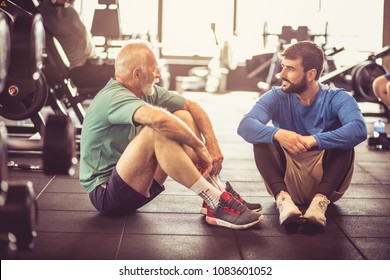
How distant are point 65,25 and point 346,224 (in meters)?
2.40

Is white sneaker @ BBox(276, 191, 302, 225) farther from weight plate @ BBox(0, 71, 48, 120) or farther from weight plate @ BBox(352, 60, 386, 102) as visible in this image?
weight plate @ BBox(352, 60, 386, 102)

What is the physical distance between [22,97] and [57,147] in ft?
7.10

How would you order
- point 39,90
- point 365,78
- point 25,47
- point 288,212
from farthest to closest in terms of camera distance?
point 365,78 < point 39,90 < point 288,212 < point 25,47

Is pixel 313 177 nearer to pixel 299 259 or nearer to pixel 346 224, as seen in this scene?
pixel 346 224

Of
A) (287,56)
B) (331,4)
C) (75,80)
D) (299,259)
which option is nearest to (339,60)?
(331,4)

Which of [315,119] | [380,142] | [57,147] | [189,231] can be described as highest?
[57,147]

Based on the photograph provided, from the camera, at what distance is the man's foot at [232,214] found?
2.40 m

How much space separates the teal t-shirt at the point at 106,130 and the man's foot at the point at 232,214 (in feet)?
1.41

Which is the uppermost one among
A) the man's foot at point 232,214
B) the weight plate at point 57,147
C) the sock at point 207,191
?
the weight plate at point 57,147

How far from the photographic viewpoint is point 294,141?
2.51 meters

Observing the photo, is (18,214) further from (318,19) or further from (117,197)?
(318,19)

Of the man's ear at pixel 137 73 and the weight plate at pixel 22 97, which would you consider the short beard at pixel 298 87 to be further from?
the weight plate at pixel 22 97

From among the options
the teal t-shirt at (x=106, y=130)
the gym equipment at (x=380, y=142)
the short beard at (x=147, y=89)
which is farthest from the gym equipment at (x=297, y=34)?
the short beard at (x=147, y=89)

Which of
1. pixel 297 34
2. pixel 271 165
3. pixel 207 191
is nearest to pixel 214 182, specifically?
pixel 207 191
